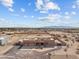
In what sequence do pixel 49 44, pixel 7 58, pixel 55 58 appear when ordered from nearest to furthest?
pixel 55 58, pixel 7 58, pixel 49 44

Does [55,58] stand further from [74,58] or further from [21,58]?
[21,58]

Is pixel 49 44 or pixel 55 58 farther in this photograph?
pixel 49 44

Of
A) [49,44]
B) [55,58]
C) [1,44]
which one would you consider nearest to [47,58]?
[55,58]

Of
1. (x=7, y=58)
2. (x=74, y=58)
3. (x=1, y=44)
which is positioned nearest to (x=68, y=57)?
(x=74, y=58)

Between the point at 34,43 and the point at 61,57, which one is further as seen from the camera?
the point at 34,43

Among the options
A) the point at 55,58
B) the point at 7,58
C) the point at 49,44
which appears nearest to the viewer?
the point at 55,58

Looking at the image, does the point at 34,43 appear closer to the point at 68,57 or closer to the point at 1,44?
the point at 1,44

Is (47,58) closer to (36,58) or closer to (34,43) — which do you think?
(36,58)

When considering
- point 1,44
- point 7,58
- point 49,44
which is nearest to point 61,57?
point 7,58
